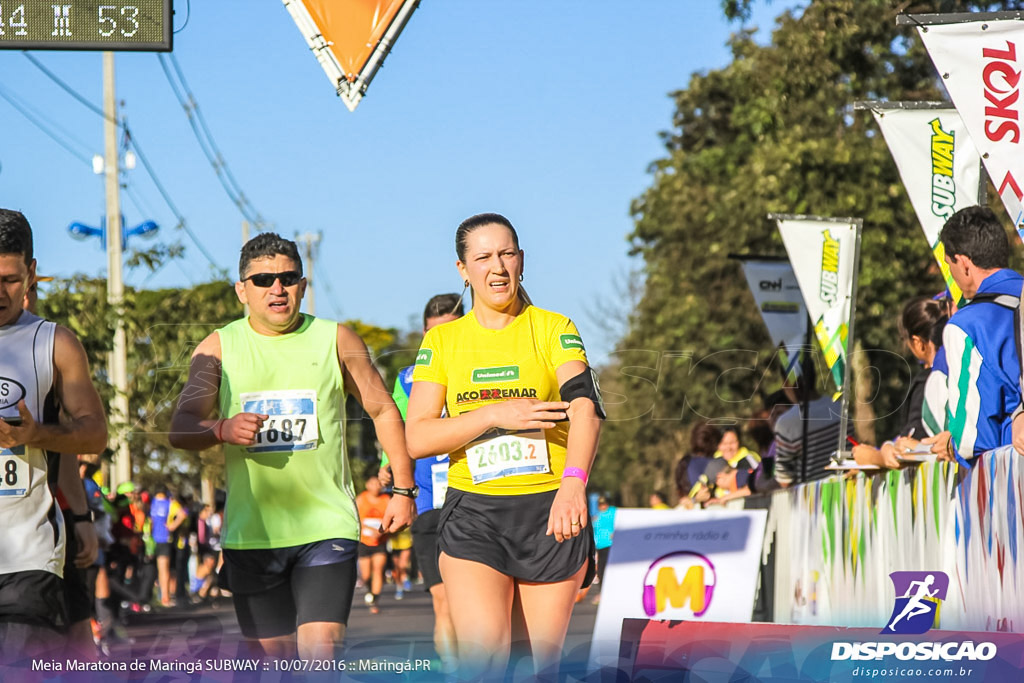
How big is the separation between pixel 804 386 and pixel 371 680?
8.99m

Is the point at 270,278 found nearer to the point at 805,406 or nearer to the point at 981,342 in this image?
the point at 981,342

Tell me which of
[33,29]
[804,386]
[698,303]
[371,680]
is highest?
[698,303]

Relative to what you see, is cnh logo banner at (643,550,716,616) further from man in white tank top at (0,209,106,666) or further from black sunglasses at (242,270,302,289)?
man in white tank top at (0,209,106,666)

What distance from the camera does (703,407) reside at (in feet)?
112

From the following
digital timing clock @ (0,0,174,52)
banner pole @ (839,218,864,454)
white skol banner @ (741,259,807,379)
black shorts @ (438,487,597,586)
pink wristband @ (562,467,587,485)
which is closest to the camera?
pink wristband @ (562,467,587,485)

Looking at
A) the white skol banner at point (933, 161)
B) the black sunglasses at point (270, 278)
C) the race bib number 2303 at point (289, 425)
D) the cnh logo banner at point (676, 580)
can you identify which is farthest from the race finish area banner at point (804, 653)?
the cnh logo banner at point (676, 580)

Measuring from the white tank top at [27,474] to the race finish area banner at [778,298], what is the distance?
12490mm

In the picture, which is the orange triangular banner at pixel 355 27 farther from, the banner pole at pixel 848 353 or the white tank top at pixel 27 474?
the banner pole at pixel 848 353

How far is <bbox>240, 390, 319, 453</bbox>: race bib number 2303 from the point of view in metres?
6.31

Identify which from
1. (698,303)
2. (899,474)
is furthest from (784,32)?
(899,474)

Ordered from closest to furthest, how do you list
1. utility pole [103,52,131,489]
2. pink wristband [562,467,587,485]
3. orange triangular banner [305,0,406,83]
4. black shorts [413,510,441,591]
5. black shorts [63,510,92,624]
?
pink wristband [562,467,587,485] → black shorts [63,510,92,624] → orange triangular banner [305,0,406,83] → black shorts [413,510,441,591] → utility pole [103,52,131,489]

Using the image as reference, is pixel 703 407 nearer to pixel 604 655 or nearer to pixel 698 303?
pixel 698 303

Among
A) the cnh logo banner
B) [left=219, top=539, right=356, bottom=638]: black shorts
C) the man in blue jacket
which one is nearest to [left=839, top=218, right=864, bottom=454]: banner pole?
the cnh logo banner

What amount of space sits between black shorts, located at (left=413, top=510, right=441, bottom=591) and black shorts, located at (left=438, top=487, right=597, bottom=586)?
3.17 meters
